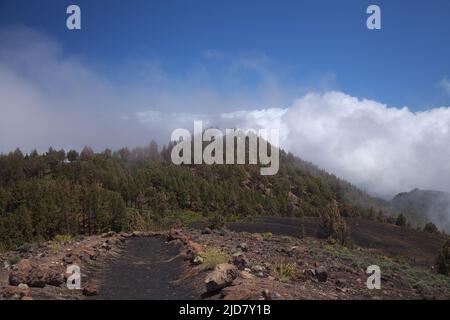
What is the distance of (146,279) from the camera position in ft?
45.6

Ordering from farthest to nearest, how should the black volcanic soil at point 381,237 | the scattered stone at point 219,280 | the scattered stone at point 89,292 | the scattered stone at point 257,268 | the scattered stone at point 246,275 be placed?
the black volcanic soil at point 381,237 → the scattered stone at point 257,268 → the scattered stone at point 246,275 → the scattered stone at point 89,292 → the scattered stone at point 219,280

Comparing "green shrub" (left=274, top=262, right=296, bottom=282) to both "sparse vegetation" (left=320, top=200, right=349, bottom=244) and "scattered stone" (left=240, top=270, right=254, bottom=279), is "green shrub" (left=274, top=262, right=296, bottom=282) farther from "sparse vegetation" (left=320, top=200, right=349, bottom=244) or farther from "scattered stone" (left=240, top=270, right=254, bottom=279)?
"sparse vegetation" (left=320, top=200, right=349, bottom=244)

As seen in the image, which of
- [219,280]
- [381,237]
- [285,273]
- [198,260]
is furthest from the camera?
[381,237]

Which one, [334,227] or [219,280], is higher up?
[219,280]

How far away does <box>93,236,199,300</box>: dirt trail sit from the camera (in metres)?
11.3

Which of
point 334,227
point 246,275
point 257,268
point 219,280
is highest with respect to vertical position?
point 219,280

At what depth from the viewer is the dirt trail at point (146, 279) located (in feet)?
37.0

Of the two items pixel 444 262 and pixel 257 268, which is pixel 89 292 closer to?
pixel 257 268

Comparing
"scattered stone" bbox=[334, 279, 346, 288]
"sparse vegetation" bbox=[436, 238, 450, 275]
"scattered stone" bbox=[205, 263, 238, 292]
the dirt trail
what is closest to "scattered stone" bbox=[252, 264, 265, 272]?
the dirt trail

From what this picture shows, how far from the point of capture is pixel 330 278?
1255 cm

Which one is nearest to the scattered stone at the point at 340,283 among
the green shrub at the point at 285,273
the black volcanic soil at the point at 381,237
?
the green shrub at the point at 285,273

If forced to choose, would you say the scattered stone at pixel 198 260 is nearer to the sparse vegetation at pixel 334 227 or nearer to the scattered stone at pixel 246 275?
the scattered stone at pixel 246 275

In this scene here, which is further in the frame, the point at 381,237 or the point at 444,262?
the point at 381,237

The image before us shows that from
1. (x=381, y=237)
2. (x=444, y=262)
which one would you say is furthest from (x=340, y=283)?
(x=381, y=237)
